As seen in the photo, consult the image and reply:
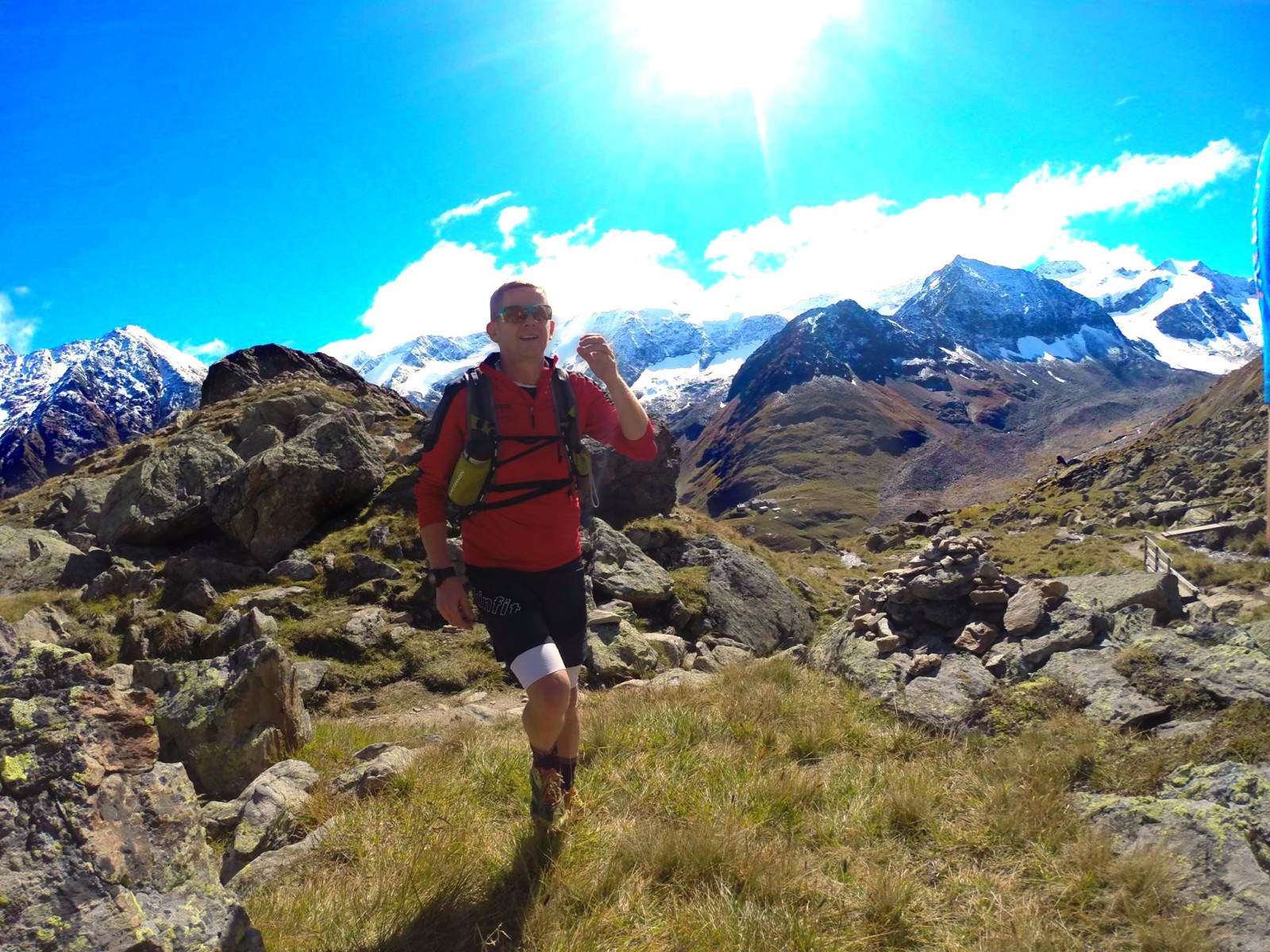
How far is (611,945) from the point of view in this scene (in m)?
3.10

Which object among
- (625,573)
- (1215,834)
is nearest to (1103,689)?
(1215,834)

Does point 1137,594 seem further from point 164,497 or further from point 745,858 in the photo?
point 164,497

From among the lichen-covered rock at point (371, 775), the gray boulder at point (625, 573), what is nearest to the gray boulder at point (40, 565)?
the gray boulder at point (625, 573)

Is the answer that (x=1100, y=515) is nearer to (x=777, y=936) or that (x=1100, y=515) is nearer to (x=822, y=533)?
(x=777, y=936)

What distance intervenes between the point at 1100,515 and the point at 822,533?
267ft

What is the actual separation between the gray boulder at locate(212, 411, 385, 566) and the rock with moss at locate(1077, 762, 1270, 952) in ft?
48.2

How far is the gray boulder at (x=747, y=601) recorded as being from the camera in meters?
13.9

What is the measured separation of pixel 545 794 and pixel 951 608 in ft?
21.3

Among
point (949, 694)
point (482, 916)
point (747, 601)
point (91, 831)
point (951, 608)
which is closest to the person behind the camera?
point (91, 831)

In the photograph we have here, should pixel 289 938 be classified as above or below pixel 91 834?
below

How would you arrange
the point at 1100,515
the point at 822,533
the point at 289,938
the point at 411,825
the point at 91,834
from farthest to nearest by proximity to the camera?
1. the point at 822,533
2. the point at 1100,515
3. the point at 411,825
4. the point at 289,938
5. the point at 91,834

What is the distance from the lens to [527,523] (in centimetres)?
399

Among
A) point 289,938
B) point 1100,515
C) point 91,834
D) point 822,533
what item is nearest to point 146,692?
point 91,834

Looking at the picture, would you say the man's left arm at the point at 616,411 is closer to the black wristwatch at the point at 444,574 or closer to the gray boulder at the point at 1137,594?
the black wristwatch at the point at 444,574
